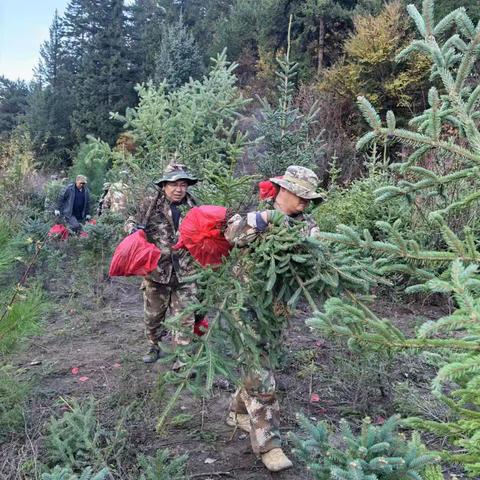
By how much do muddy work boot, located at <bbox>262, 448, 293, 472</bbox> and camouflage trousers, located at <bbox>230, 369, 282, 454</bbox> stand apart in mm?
30

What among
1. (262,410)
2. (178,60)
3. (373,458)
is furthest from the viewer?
(178,60)

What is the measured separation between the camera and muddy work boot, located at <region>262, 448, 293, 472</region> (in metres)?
3.12

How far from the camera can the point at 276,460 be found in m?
3.13

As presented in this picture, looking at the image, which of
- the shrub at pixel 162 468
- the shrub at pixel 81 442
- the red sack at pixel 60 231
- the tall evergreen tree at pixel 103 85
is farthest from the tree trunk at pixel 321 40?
the shrub at pixel 162 468

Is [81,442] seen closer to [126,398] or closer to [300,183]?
[126,398]

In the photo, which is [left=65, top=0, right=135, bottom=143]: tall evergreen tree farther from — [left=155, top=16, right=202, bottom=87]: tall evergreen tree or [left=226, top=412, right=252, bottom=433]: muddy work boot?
[left=226, top=412, right=252, bottom=433]: muddy work boot

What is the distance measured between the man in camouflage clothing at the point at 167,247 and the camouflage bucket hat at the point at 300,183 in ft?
4.50

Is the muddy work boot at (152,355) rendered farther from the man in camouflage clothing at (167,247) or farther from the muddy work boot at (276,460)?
the muddy work boot at (276,460)

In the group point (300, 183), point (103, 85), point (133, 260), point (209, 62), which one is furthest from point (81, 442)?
point (209, 62)

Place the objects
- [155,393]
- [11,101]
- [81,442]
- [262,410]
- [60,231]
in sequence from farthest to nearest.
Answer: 1. [11,101]
2. [60,231]
3. [155,393]
4. [262,410]
5. [81,442]

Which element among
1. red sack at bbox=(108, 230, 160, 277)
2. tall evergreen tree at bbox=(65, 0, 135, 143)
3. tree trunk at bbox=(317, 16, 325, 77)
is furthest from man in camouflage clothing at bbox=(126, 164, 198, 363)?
tall evergreen tree at bbox=(65, 0, 135, 143)

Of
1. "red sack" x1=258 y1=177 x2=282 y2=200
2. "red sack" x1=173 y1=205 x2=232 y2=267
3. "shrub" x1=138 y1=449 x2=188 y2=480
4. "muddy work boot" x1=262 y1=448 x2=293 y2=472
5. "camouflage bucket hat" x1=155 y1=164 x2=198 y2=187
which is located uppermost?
"camouflage bucket hat" x1=155 y1=164 x2=198 y2=187

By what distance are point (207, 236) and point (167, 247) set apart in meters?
1.68

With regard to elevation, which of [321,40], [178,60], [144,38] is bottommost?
[321,40]
